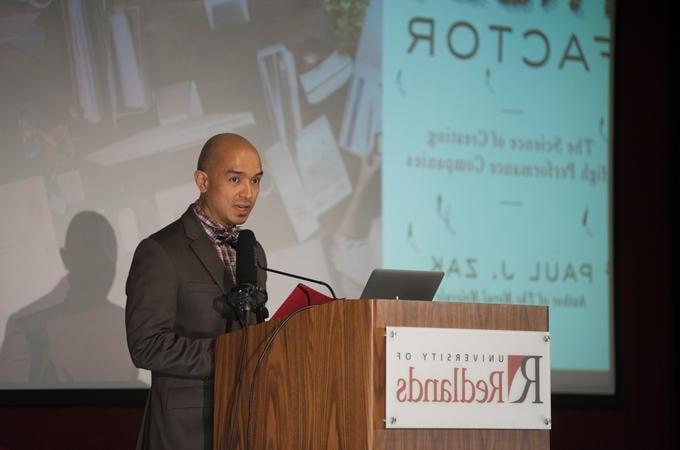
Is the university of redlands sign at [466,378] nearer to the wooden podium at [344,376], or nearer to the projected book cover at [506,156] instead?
the wooden podium at [344,376]

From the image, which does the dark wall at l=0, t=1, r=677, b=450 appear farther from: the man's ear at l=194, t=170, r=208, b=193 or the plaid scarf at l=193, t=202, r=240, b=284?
the man's ear at l=194, t=170, r=208, b=193

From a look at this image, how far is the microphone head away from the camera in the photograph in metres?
2.67

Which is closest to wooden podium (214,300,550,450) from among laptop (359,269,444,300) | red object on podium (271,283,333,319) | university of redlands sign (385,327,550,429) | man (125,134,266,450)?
university of redlands sign (385,327,550,429)

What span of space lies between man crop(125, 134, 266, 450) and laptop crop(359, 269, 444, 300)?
55cm

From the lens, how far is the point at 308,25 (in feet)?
16.1

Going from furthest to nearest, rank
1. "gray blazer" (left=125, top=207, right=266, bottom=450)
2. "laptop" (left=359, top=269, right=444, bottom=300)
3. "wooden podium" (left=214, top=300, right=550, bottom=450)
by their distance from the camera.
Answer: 1. "gray blazer" (left=125, top=207, right=266, bottom=450)
2. "laptop" (left=359, top=269, right=444, bottom=300)
3. "wooden podium" (left=214, top=300, right=550, bottom=450)

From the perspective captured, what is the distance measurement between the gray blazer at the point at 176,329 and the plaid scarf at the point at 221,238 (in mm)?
44

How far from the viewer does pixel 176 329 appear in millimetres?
2930

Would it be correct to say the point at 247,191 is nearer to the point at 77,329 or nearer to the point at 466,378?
the point at 466,378

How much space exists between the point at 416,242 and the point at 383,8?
46.8 inches

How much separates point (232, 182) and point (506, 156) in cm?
256

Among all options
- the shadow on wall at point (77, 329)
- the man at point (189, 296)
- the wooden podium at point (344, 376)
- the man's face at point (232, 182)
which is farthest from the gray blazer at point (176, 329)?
the shadow on wall at point (77, 329)
